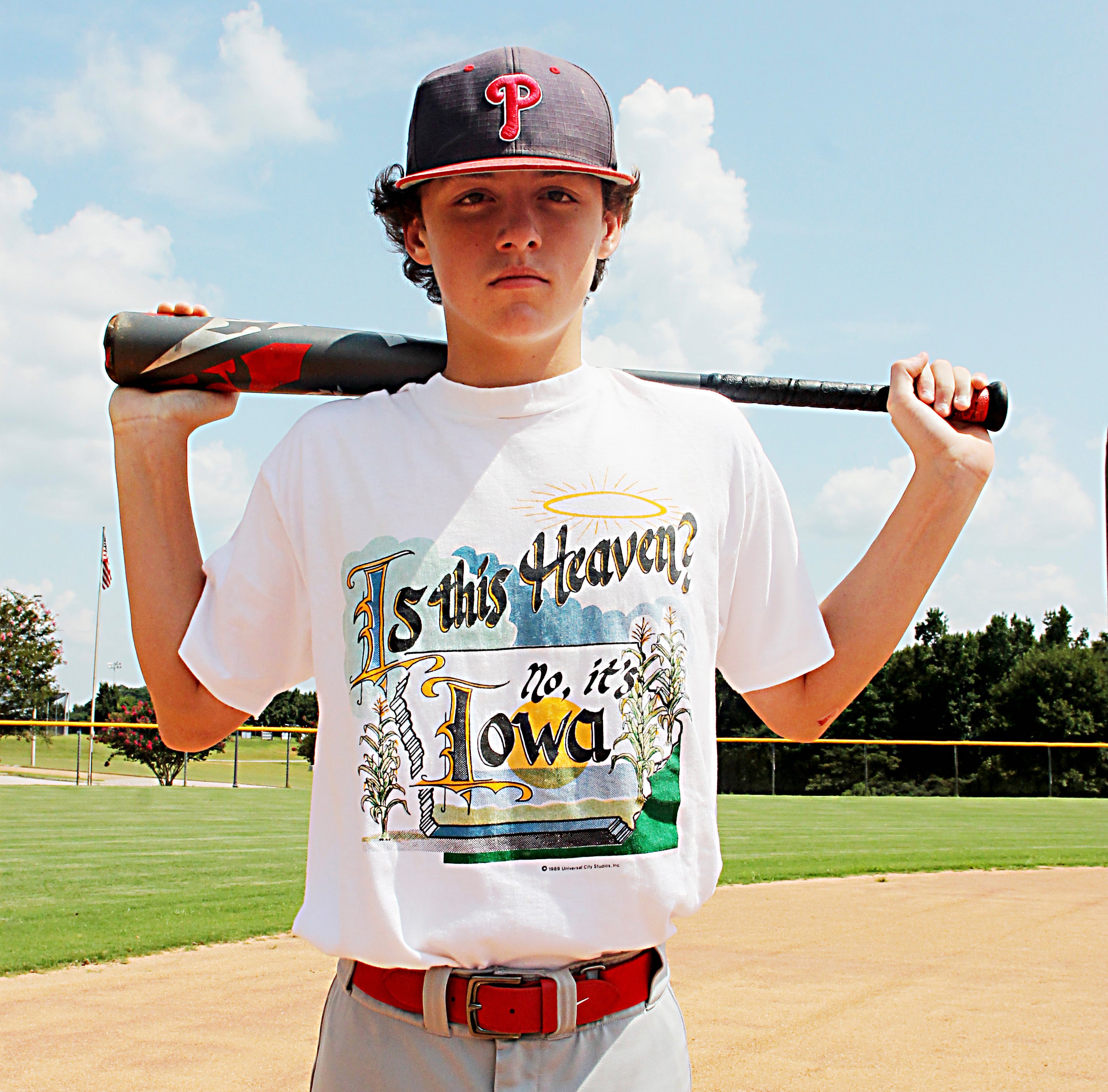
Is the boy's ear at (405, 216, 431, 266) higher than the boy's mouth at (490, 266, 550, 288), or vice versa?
the boy's ear at (405, 216, 431, 266)

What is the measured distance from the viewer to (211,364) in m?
1.69

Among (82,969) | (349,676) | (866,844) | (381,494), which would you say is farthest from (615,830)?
(866,844)

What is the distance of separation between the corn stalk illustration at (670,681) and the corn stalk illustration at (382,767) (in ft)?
1.10

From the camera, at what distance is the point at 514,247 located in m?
1.47

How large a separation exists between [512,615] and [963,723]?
49.7m

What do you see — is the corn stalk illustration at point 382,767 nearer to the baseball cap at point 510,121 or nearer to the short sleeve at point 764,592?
the short sleeve at point 764,592

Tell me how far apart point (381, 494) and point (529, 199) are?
1.47 feet

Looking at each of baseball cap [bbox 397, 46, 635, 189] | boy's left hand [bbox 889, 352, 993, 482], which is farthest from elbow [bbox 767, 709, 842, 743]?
baseball cap [bbox 397, 46, 635, 189]

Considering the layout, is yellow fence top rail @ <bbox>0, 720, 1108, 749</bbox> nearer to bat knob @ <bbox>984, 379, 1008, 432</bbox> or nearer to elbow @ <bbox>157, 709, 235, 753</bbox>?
elbow @ <bbox>157, 709, 235, 753</bbox>

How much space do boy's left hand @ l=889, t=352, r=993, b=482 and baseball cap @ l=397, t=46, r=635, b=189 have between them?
20.9 inches

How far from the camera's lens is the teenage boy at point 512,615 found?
1.34 meters

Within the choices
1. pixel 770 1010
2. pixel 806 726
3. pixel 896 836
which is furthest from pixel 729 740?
pixel 806 726

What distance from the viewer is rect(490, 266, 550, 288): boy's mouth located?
58.0 inches

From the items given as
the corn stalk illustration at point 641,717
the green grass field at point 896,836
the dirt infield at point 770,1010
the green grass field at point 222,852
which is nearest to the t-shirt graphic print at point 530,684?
the corn stalk illustration at point 641,717
